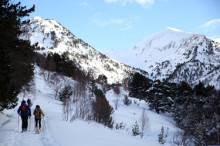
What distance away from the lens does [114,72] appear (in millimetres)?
183250

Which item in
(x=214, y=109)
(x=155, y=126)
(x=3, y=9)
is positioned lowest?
(x=155, y=126)

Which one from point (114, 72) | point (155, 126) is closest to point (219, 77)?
point (114, 72)

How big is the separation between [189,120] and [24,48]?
72.6 feet

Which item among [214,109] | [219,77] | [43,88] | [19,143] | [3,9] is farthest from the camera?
[219,77]

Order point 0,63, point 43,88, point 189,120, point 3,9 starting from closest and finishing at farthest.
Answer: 1. point 0,63
2. point 3,9
3. point 189,120
4. point 43,88

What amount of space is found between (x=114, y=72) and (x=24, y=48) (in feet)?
561

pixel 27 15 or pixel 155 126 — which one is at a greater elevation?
pixel 27 15

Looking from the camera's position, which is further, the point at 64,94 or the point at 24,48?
the point at 64,94

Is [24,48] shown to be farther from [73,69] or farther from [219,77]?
[219,77]

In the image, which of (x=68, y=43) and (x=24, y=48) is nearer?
(x=24, y=48)

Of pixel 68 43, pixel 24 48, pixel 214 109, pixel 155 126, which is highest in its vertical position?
pixel 68 43

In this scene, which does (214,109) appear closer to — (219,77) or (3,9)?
(3,9)

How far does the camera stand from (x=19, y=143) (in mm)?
7945

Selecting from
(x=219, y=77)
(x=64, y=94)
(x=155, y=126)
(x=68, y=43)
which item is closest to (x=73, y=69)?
(x=64, y=94)
